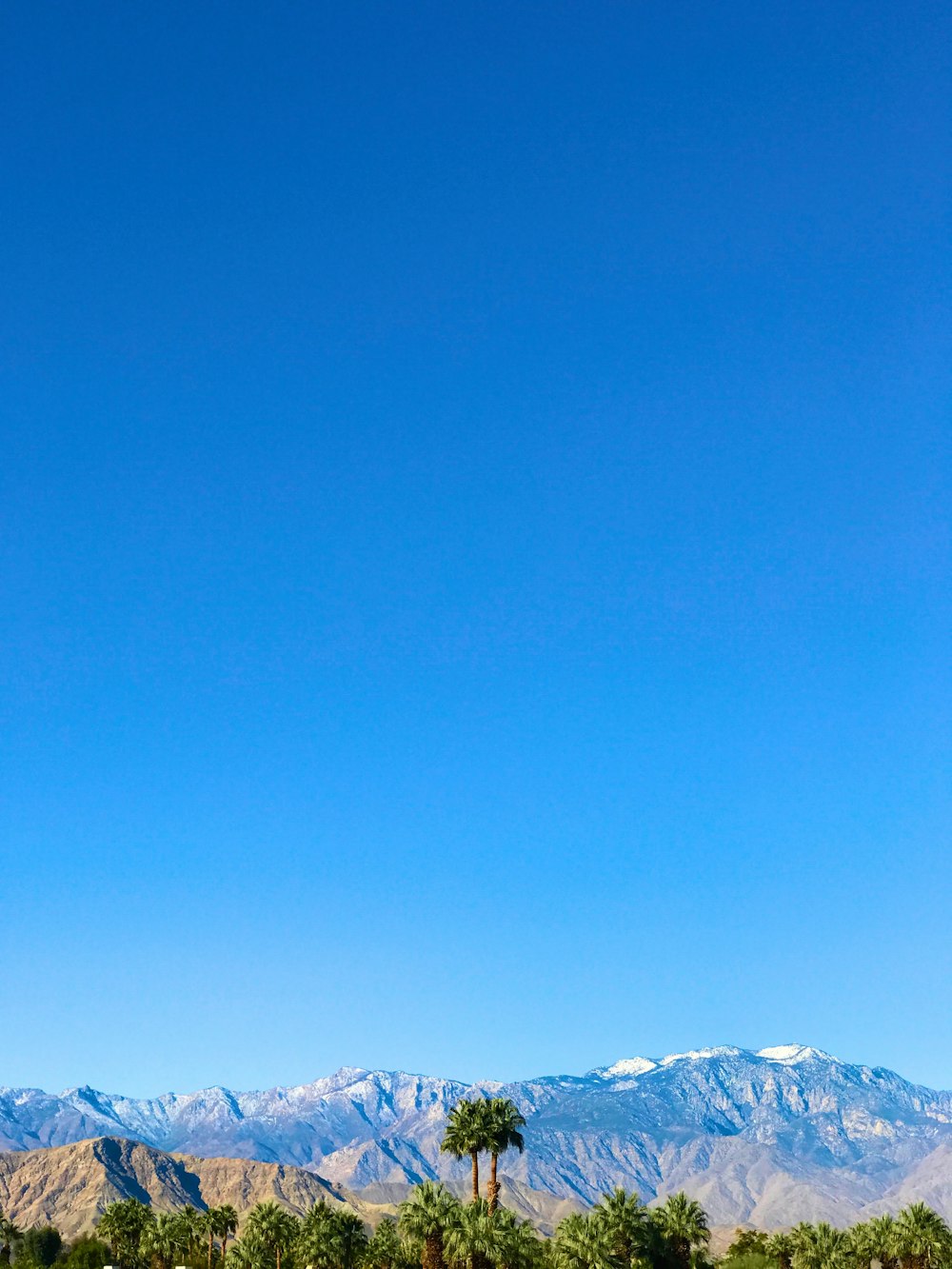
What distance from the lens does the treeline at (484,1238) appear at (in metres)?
88.6

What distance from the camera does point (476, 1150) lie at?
91.1 metres

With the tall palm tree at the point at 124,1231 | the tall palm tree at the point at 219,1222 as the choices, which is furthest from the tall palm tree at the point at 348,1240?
the tall palm tree at the point at 124,1231

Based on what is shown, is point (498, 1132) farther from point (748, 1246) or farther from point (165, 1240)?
point (165, 1240)

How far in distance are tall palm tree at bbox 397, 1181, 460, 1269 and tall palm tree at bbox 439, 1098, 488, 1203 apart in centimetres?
290

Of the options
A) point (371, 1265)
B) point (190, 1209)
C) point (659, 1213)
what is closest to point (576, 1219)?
point (659, 1213)

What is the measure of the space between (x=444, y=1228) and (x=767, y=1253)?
57.8m

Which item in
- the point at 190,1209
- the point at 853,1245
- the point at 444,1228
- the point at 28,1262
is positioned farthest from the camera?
the point at 28,1262

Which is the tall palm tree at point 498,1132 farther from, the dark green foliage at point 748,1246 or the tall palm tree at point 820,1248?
the dark green foliage at point 748,1246

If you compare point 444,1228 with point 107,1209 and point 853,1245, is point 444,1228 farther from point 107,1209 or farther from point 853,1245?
point 107,1209

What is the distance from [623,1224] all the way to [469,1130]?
12.7m

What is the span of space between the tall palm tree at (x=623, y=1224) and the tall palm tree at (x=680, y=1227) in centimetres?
883

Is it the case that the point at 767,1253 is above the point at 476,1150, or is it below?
below

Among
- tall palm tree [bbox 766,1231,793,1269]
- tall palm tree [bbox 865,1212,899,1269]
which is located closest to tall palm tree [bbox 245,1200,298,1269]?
tall palm tree [bbox 766,1231,793,1269]

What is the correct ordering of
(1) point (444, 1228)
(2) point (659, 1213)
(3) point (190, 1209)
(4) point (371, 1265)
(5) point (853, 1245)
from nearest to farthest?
1. (1) point (444, 1228)
2. (2) point (659, 1213)
3. (4) point (371, 1265)
4. (5) point (853, 1245)
5. (3) point (190, 1209)
